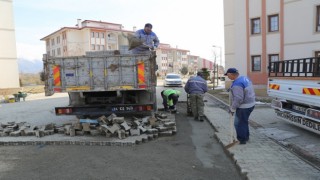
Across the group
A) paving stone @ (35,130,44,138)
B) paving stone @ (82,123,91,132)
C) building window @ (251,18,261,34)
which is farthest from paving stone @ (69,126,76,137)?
building window @ (251,18,261,34)

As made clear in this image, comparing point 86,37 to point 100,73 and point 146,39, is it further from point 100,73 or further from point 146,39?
point 100,73

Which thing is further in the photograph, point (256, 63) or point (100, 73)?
point (256, 63)

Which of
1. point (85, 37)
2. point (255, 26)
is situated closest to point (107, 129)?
point (255, 26)

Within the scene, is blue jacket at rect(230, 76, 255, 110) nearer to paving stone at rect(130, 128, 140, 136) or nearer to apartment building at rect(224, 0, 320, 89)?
paving stone at rect(130, 128, 140, 136)

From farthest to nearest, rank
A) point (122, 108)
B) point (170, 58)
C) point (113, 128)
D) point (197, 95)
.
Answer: point (170, 58)
point (197, 95)
point (122, 108)
point (113, 128)

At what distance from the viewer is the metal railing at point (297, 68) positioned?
6840mm

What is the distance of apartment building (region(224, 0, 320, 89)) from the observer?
20453 mm

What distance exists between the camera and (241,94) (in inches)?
256

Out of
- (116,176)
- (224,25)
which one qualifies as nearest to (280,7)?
(224,25)

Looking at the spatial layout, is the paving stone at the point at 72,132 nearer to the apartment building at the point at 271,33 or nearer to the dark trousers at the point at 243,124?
the dark trousers at the point at 243,124

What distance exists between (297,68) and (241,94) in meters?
2.26

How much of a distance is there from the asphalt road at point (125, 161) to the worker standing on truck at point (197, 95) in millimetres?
2574

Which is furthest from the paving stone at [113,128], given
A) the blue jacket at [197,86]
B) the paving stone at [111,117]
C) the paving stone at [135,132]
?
the blue jacket at [197,86]

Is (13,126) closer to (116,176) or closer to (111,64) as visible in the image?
(111,64)
